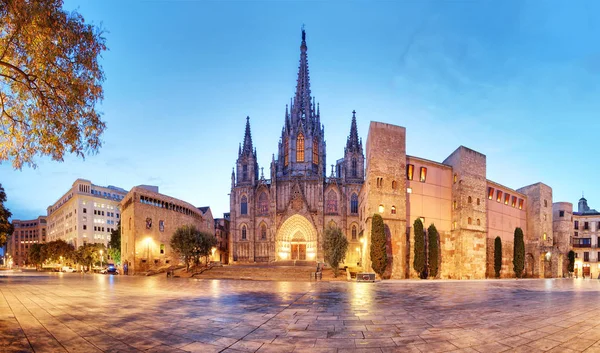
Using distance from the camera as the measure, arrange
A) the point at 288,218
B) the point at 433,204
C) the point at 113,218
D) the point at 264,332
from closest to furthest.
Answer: the point at 264,332
the point at 433,204
the point at 288,218
the point at 113,218

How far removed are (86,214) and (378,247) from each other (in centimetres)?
8584

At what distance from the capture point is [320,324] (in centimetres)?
950

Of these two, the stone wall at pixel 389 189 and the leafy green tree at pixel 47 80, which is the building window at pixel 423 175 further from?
the leafy green tree at pixel 47 80

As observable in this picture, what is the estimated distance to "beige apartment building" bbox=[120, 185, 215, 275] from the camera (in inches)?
1649

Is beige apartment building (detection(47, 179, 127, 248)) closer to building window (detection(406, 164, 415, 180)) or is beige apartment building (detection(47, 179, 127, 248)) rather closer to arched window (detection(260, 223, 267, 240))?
arched window (detection(260, 223, 267, 240))

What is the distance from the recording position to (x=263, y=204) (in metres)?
61.8

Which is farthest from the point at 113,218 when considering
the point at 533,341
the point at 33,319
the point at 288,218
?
the point at 533,341

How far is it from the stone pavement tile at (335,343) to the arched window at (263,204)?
53.6 m

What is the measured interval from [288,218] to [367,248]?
2851 centimetres

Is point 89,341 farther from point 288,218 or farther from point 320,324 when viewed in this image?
point 288,218

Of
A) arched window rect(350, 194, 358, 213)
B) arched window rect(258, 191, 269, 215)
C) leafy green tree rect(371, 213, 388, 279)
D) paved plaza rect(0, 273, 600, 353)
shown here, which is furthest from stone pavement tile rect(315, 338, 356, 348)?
arched window rect(258, 191, 269, 215)

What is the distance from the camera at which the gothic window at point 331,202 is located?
6050cm

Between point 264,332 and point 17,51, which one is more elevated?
point 17,51

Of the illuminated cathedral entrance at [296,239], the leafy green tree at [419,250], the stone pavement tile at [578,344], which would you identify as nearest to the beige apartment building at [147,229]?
the illuminated cathedral entrance at [296,239]
